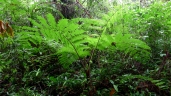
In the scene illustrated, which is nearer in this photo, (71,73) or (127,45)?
(127,45)

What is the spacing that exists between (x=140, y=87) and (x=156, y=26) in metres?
0.79

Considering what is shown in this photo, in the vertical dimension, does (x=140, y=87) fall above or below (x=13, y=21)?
below

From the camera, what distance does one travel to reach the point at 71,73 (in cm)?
195

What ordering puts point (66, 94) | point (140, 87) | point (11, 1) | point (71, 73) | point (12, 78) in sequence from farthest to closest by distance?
point (11, 1) → point (71, 73) → point (12, 78) → point (66, 94) → point (140, 87)

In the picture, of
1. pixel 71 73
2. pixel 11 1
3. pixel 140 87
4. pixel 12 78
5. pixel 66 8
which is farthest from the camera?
pixel 66 8

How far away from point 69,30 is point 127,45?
22.4 inches

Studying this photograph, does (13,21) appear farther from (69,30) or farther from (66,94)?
(66,94)

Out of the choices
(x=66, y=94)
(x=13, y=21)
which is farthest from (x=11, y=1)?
(x=66, y=94)

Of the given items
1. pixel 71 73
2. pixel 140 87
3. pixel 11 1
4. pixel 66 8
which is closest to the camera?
pixel 140 87

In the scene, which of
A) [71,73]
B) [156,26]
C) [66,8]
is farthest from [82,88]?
[66,8]

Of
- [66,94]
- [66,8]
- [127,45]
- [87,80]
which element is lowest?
[66,94]

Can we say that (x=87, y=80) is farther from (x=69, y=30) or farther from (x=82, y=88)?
(x=69, y=30)

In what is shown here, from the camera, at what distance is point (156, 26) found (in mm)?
2010

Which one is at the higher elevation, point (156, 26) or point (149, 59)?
point (156, 26)
